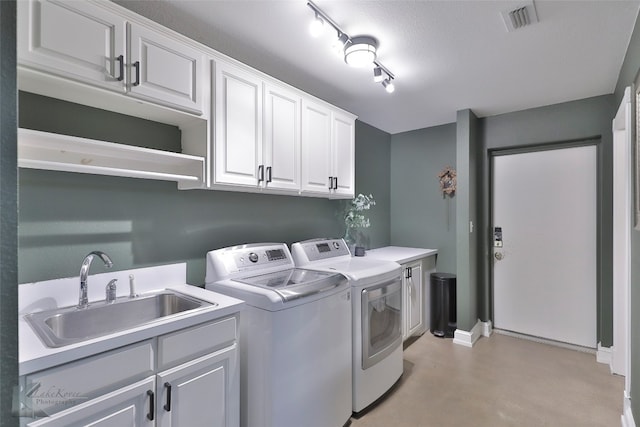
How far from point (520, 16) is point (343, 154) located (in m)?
1.52

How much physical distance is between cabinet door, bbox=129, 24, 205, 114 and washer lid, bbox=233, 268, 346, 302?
106cm

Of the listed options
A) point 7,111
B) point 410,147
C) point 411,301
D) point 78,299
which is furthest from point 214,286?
point 410,147

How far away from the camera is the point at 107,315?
1556mm

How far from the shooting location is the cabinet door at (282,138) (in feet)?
6.99

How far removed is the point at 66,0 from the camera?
129cm

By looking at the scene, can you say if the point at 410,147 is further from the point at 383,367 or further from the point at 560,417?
the point at 560,417

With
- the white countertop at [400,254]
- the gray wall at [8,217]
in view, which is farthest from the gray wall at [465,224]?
the gray wall at [8,217]

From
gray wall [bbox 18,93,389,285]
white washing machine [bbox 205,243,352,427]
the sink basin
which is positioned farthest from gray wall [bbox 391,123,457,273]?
the sink basin

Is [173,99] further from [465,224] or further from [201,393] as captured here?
[465,224]

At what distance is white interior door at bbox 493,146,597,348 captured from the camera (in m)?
3.06

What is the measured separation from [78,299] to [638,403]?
2.99 metres

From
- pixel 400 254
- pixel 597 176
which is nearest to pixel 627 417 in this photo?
pixel 400 254

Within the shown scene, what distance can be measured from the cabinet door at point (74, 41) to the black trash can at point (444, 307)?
3337 mm

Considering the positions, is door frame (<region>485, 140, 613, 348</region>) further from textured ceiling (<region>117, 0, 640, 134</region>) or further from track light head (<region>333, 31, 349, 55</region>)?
track light head (<region>333, 31, 349, 55</region>)
